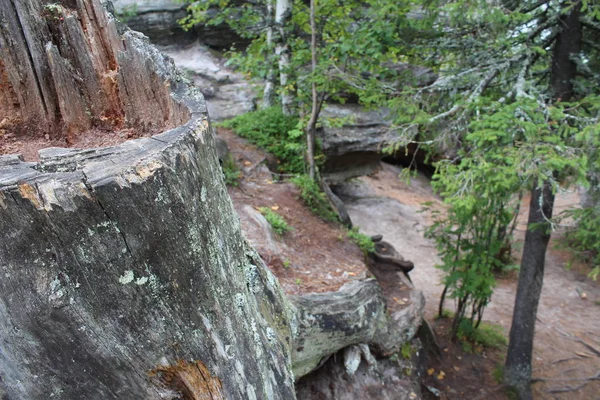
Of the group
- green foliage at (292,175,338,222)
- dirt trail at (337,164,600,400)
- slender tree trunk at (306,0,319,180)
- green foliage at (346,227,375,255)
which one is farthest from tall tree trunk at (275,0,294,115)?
dirt trail at (337,164,600,400)

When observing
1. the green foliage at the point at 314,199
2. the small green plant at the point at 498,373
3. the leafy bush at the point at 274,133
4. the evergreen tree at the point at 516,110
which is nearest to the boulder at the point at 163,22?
the leafy bush at the point at 274,133

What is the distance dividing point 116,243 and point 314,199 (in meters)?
6.17

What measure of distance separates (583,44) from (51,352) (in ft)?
24.1

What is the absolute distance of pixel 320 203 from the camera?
7.74 m

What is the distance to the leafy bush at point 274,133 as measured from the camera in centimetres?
912

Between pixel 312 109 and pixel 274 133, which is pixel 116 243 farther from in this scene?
pixel 274 133

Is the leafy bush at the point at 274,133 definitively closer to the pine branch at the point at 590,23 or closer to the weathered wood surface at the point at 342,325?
the weathered wood surface at the point at 342,325

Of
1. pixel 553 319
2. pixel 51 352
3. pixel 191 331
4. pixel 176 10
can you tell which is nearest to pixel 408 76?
A: pixel 191 331

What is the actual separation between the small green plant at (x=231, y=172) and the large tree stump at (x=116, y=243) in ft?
15.1

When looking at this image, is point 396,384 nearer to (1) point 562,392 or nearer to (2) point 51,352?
(1) point 562,392

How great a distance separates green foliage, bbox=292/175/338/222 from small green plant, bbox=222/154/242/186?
111 centimetres

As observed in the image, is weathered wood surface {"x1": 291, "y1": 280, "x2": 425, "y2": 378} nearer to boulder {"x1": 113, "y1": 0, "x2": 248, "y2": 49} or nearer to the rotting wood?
the rotting wood

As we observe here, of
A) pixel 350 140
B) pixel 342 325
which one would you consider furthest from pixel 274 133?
pixel 342 325

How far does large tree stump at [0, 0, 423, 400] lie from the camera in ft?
5.12
